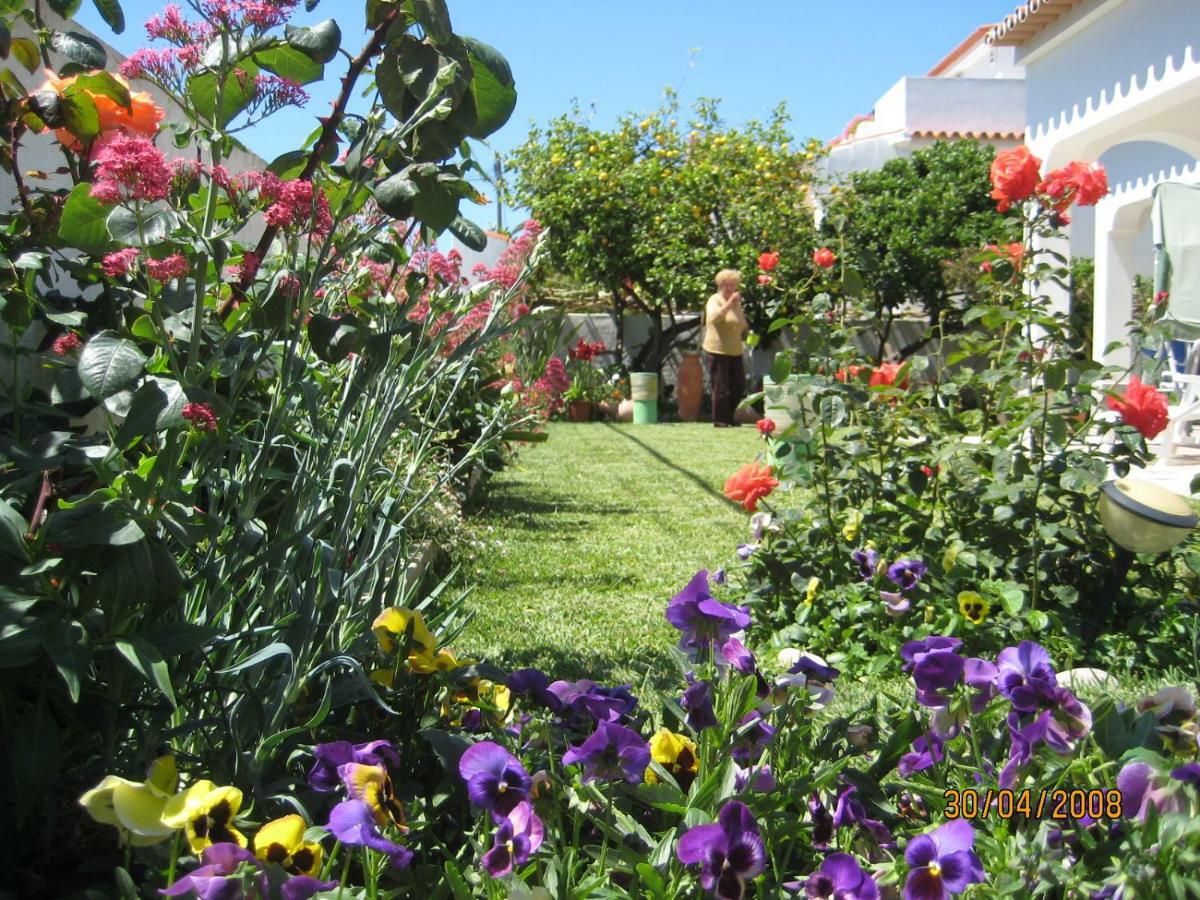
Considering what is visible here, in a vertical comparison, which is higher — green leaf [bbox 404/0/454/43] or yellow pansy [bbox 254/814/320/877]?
green leaf [bbox 404/0/454/43]

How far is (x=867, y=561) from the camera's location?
292 centimetres

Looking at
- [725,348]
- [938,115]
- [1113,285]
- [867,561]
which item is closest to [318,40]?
[867,561]

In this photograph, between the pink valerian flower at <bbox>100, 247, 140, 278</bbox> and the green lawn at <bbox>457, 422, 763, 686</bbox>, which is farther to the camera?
the green lawn at <bbox>457, 422, 763, 686</bbox>

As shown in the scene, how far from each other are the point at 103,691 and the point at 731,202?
555 inches

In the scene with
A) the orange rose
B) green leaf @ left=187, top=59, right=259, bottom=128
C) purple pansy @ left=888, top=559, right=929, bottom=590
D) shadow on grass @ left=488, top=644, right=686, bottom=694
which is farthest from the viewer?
shadow on grass @ left=488, top=644, right=686, bottom=694

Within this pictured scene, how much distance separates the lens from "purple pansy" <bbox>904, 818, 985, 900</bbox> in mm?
1097

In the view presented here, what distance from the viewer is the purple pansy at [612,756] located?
128cm

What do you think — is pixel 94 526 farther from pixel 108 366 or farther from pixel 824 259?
pixel 824 259

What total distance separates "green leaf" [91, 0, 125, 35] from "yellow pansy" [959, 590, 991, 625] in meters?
2.18

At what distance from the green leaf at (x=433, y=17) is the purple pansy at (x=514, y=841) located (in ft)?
2.96

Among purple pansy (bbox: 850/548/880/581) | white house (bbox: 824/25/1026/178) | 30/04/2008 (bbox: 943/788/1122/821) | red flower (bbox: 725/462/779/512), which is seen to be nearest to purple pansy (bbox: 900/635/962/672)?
30/04/2008 (bbox: 943/788/1122/821)

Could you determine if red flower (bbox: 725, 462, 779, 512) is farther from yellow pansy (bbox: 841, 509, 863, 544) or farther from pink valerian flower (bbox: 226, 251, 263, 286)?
pink valerian flower (bbox: 226, 251, 263, 286)

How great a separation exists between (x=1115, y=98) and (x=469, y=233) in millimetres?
6897

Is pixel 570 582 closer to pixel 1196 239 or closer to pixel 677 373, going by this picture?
pixel 1196 239
